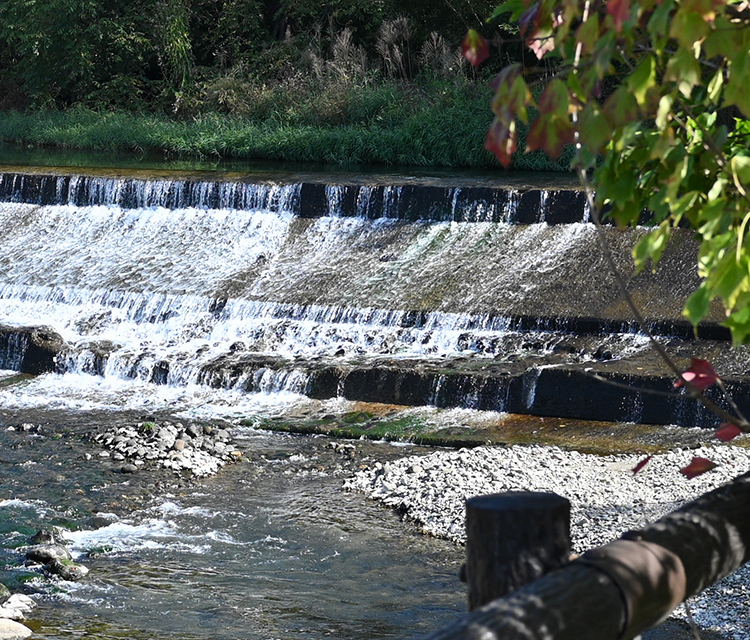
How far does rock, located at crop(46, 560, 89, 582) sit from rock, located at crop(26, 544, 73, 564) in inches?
2.1

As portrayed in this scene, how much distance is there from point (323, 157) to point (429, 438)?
11225 mm

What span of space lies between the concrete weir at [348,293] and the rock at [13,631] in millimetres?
4721

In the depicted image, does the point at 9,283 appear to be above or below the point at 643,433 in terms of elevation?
below

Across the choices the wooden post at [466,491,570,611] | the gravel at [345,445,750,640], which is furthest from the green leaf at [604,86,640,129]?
the gravel at [345,445,750,640]

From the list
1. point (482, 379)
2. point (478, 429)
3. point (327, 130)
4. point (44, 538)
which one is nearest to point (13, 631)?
point (44, 538)

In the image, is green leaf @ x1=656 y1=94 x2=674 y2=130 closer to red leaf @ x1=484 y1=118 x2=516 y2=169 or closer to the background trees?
red leaf @ x1=484 y1=118 x2=516 y2=169

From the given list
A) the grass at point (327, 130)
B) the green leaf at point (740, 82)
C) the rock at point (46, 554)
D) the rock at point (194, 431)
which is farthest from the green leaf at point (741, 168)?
the grass at point (327, 130)

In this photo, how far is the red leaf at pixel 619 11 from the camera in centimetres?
185

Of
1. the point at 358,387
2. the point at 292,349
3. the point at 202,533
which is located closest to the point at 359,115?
the point at 292,349

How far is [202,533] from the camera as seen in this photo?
701 cm

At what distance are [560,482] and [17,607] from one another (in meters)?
3.49

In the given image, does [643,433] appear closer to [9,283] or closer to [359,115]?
[9,283]

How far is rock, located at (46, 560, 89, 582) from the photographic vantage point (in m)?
6.26

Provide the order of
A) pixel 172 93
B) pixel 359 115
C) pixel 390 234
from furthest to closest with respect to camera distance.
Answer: pixel 172 93, pixel 359 115, pixel 390 234
